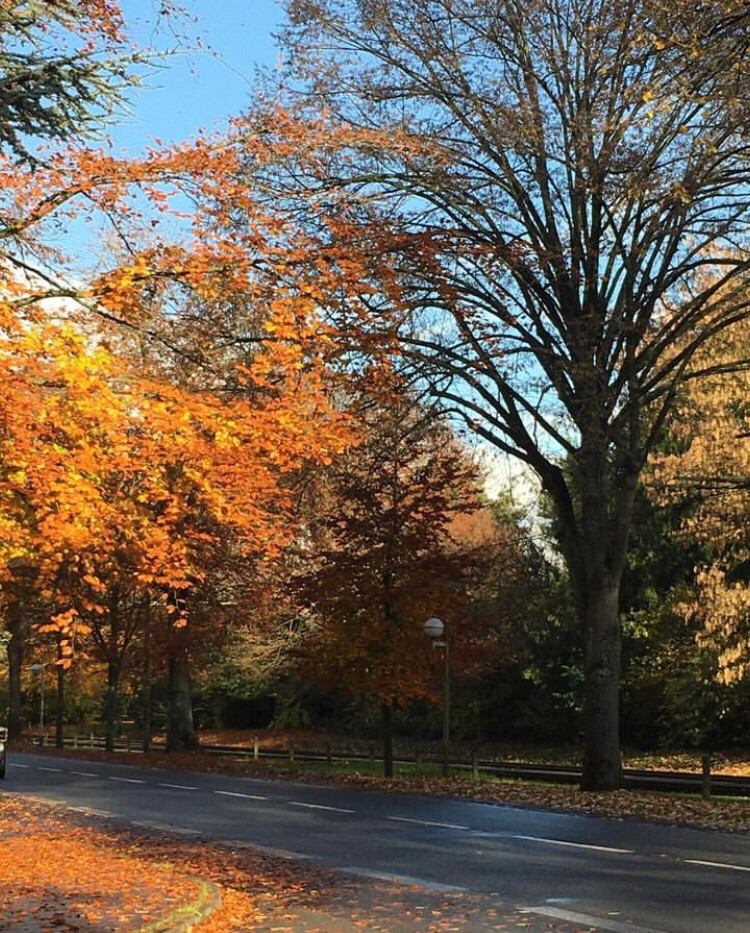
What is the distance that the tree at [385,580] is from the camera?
25609 mm

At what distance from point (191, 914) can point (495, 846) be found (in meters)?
5.51

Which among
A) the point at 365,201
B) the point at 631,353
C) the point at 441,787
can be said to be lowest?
the point at 441,787

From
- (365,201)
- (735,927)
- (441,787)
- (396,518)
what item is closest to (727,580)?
(396,518)

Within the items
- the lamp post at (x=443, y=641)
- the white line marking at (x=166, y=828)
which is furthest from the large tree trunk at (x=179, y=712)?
the white line marking at (x=166, y=828)

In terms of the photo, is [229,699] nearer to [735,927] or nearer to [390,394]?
[390,394]

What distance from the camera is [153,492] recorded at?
13664mm

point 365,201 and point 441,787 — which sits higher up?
point 365,201

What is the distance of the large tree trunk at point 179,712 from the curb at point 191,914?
1114 inches

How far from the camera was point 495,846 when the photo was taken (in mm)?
13359

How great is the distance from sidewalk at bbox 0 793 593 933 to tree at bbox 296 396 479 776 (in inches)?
485

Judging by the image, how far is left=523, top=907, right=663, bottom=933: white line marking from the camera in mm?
8461

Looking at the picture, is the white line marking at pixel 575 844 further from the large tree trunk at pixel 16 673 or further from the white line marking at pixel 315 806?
the large tree trunk at pixel 16 673

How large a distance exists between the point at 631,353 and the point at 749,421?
9.98 meters

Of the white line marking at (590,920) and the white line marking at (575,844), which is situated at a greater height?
the white line marking at (590,920)
